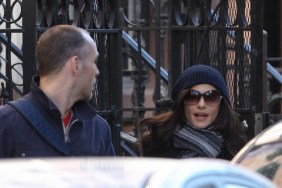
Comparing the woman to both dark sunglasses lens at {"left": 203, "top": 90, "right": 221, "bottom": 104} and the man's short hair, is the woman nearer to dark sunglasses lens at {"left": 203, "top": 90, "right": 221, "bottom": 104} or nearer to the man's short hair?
dark sunglasses lens at {"left": 203, "top": 90, "right": 221, "bottom": 104}

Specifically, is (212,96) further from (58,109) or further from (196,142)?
(58,109)

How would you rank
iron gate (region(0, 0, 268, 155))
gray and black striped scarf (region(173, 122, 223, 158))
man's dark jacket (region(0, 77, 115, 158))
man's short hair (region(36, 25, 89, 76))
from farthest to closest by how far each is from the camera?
1. iron gate (region(0, 0, 268, 155))
2. gray and black striped scarf (region(173, 122, 223, 158))
3. man's short hair (region(36, 25, 89, 76))
4. man's dark jacket (region(0, 77, 115, 158))

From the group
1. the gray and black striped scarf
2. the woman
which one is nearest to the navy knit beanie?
the woman

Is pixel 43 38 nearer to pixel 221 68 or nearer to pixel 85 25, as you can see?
pixel 85 25

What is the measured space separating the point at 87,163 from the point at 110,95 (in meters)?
4.61

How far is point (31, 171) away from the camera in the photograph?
312cm

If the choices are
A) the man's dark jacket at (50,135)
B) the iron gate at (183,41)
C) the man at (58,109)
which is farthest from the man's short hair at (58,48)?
the iron gate at (183,41)

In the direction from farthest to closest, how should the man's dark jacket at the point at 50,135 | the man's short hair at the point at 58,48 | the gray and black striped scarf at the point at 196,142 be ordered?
1. the gray and black striped scarf at the point at 196,142
2. the man's short hair at the point at 58,48
3. the man's dark jacket at the point at 50,135

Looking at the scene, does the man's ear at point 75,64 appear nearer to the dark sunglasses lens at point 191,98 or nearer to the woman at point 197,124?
the woman at point 197,124

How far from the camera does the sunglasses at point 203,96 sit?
19.7ft

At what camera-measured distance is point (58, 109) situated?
4.98m

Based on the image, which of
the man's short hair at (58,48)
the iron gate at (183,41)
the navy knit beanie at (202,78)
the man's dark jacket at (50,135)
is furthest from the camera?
the iron gate at (183,41)

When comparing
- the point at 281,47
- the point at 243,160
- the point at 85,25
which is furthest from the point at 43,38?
the point at 281,47

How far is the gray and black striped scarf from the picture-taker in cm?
578
